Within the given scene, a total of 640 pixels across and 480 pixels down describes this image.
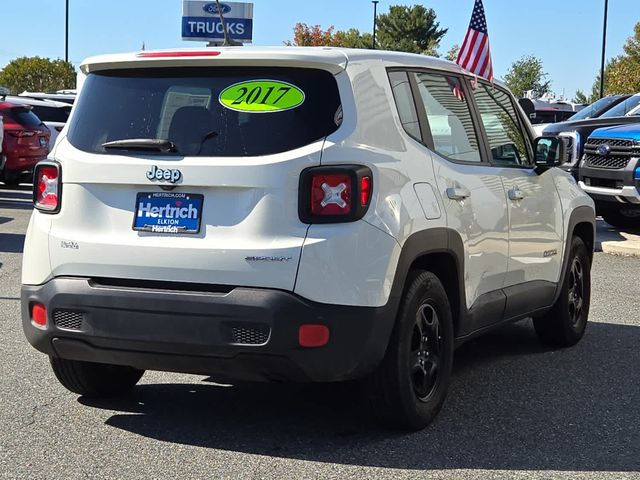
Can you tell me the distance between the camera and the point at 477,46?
10531 mm

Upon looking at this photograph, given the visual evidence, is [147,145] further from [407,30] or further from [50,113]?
[407,30]

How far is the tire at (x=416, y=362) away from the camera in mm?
4773

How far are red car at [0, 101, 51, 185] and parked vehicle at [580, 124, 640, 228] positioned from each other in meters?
10.2

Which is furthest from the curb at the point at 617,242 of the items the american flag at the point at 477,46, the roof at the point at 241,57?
the roof at the point at 241,57

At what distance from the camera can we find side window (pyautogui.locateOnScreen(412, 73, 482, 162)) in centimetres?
534

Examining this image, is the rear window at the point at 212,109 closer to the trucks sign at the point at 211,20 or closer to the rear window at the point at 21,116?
the rear window at the point at 21,116

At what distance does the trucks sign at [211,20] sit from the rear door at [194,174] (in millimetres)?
28125

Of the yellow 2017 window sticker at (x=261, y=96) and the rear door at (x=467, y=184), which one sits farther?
the rear door at (x=467, y=184)

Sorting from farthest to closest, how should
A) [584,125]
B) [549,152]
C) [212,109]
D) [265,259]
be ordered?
[584,125], [549,152], [212,109], [265,259]

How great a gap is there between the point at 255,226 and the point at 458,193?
1.27 metres

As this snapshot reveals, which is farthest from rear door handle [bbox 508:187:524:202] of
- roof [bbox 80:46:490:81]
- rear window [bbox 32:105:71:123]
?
rear window [bbox 32:105:71:123]

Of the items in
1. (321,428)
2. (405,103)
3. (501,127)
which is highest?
(405,103)

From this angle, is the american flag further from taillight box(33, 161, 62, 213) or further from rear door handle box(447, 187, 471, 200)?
taillight box(33, 161, 62, 213)

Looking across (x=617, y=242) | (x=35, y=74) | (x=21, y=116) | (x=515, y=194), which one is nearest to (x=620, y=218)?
(x=617, y=242)
